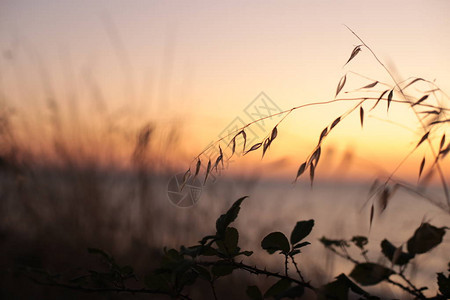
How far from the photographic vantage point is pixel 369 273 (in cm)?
44

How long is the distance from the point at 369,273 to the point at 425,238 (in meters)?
0.07

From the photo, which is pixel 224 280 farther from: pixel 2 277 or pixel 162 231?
pixel 2 277

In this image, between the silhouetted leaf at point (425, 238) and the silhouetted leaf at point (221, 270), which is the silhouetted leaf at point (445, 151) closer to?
the silhouetted leaf at point (425, 238)

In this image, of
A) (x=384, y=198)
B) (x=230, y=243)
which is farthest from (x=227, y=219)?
(x=384, y=198)

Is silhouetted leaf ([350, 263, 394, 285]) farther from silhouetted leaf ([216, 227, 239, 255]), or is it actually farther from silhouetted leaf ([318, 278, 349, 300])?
silhouetted leaf ([216, 227, 239, 255])

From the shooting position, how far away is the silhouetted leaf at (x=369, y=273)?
43 centimetres

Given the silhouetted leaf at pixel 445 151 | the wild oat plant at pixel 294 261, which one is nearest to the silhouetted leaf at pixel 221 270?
the wild oat plant at pixel 294 261

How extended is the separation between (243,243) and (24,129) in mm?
1279

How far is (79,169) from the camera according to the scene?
2.35m

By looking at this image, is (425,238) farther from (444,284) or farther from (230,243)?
(230,243)

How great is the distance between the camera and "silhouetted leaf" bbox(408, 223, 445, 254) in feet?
1.47

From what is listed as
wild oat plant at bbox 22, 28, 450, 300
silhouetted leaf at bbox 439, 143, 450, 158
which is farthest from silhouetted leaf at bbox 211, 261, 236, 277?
silhouetted leaf at bbox 439, 143, 450, 158

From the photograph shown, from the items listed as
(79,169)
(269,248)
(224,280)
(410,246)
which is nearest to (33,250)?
(79,169)

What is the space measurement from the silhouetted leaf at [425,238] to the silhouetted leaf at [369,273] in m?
0.05
